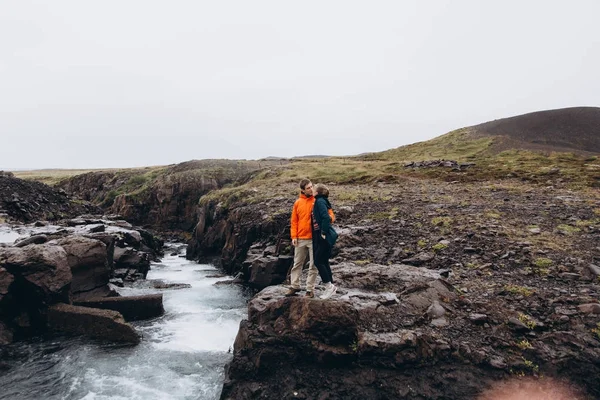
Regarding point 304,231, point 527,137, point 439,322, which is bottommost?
point 439,322

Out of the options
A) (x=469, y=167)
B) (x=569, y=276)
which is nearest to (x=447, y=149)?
(x=469, y=167)

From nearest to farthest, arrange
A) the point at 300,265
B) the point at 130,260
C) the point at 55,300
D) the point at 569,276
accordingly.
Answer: the point at 300,265 → the point at 569,276 → the point at 55,300 → the point at 130,260

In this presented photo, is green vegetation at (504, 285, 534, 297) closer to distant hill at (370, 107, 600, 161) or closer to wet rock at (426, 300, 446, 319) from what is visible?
wet rock at (426, 300, 446, 319)

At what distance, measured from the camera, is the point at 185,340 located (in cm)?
1831

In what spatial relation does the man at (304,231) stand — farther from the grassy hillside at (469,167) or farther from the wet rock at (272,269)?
the grassy hillside at (469,167)

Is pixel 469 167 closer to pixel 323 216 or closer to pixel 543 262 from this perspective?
pixel 543 262

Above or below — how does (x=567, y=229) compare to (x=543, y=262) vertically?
above

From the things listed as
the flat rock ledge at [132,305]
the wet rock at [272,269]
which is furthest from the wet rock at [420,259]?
the flat rock ledge at [132,305]

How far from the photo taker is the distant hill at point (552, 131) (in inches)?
2015

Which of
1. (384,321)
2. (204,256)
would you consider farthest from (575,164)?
(204,256)

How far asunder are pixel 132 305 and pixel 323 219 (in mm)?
14695

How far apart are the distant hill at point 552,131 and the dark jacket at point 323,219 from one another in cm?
4809

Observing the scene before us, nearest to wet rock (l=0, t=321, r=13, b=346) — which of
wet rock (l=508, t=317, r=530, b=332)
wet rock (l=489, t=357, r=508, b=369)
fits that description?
wet rock (l=489, t=357, r=508, b=369)

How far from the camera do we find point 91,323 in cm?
1767
